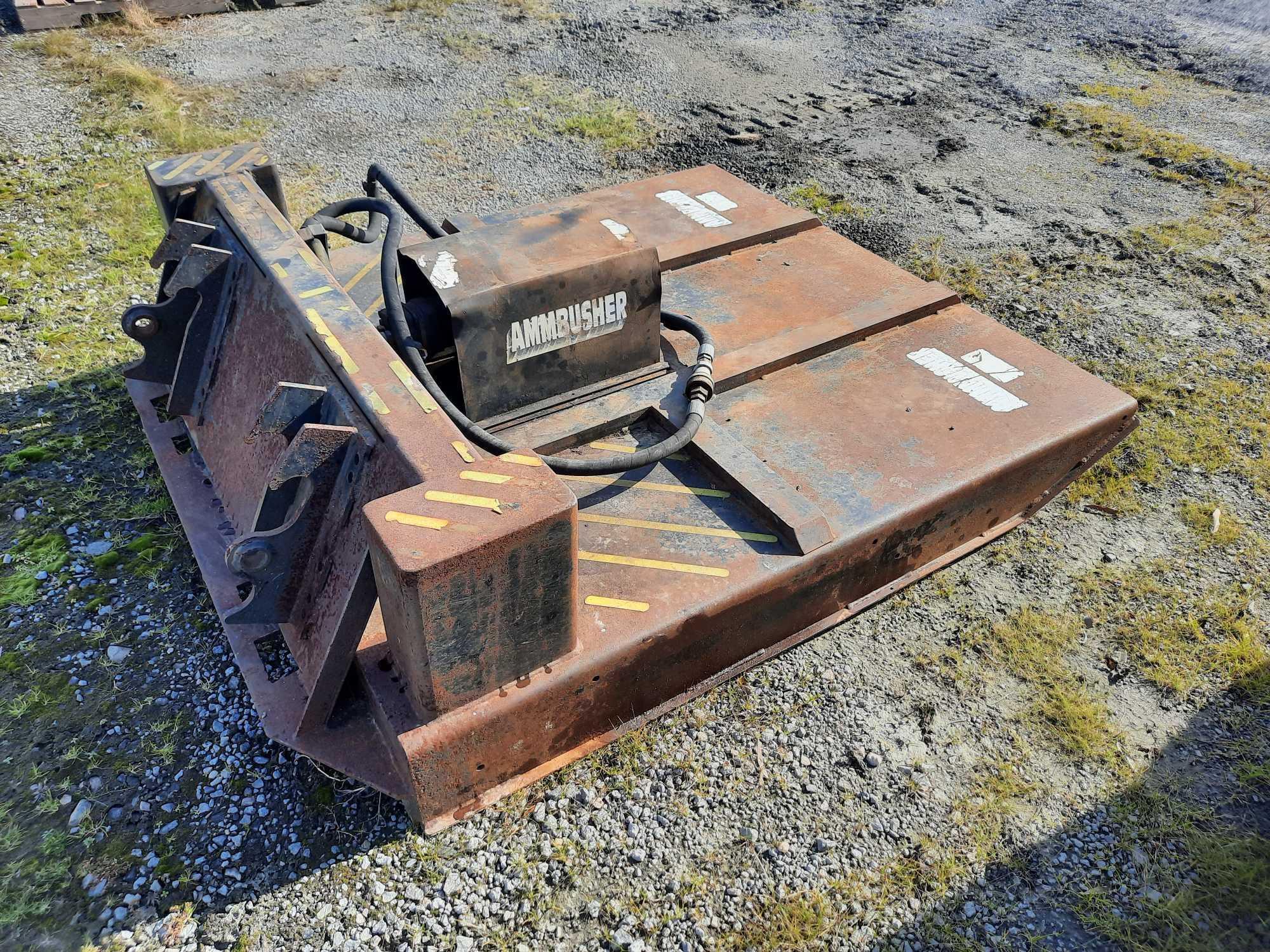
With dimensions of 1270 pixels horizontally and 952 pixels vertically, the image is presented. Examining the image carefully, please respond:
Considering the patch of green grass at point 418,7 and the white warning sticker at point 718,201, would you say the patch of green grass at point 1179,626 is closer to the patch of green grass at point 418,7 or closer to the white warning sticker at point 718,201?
the white warning sticker at point 718,201

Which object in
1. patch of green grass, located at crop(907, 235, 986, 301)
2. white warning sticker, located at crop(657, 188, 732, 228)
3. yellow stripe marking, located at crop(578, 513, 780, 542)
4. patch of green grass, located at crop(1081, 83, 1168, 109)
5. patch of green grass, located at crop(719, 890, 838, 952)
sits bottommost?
patch of green grass, located at crop(719, 890, 838, 952)

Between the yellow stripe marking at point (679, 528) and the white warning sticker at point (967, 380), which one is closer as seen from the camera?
the yellow stripe marking at point (679, 528)

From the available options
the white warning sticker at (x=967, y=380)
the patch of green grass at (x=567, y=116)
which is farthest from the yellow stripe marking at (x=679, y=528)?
the patch of green grass at (x=567, y=116)

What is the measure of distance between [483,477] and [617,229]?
5.40ft

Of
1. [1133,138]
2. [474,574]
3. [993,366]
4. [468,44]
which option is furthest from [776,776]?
[468,44]

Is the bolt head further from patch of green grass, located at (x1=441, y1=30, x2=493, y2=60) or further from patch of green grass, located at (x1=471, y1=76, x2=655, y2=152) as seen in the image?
patch of green grass, located at (x1=441, y1=30, x2=493, y2=60)

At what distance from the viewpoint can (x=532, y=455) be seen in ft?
8.52

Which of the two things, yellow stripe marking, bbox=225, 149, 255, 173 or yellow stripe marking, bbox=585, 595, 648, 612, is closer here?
yellow stripe marking, bbox=585, 595, 648, 612

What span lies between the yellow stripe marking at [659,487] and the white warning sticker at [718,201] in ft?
7.82

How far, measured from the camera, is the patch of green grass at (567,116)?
8273 mm

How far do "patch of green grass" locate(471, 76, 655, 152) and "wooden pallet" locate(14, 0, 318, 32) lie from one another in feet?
14.6

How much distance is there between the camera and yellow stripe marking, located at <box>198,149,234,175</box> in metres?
4.04

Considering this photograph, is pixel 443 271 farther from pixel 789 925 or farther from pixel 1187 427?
pixel 1187 427

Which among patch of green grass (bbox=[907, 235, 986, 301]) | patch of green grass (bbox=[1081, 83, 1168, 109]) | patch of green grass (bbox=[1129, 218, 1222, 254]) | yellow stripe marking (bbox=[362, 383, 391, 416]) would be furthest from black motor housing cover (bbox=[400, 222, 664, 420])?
patch of green grass (bbox=[1081, 83, 1168, 109])
